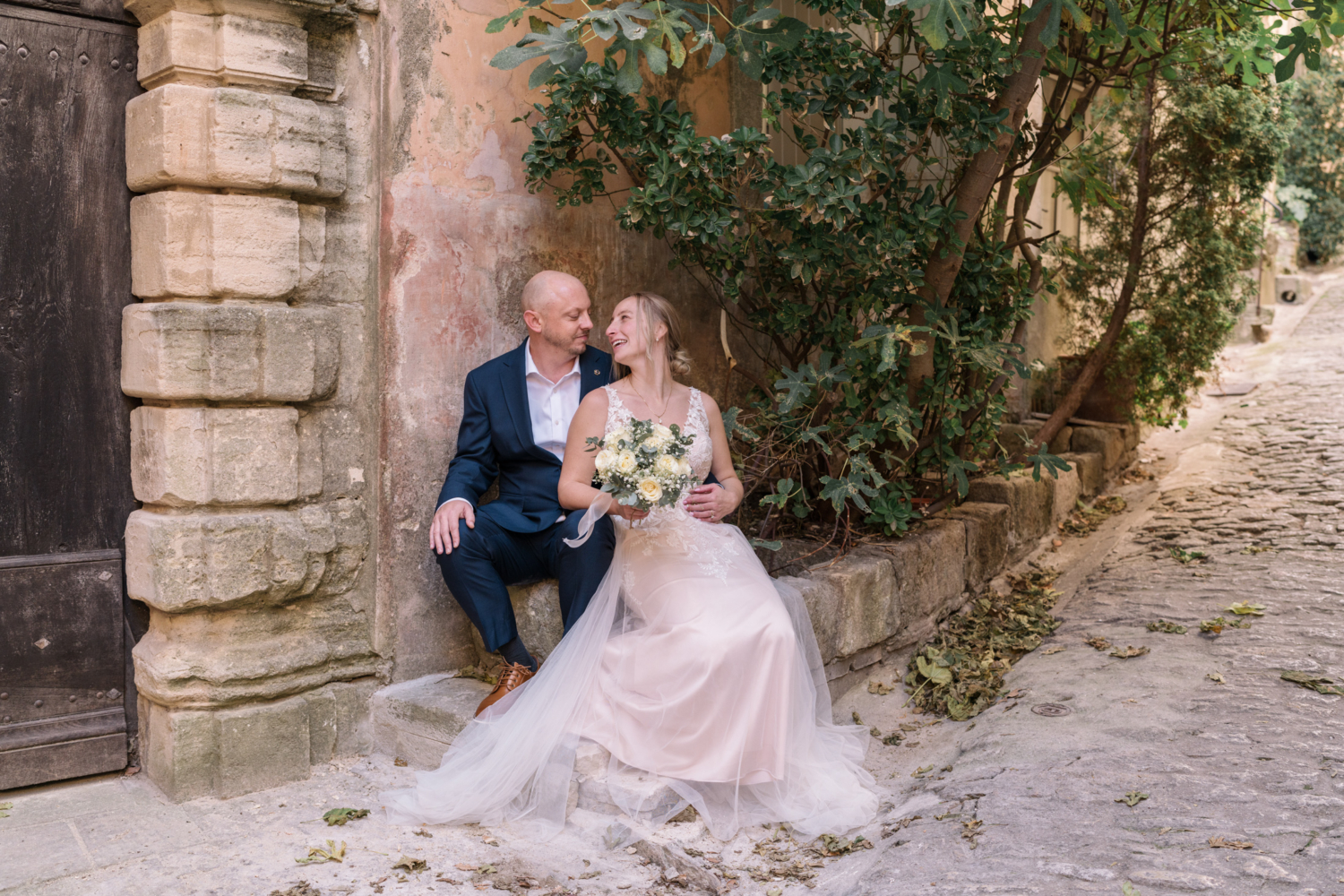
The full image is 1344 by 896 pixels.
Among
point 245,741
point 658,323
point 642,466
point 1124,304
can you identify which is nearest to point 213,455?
point 245,741

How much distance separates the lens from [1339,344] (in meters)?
11.0

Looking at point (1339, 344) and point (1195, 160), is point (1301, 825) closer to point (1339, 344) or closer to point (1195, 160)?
point (1195, 160)

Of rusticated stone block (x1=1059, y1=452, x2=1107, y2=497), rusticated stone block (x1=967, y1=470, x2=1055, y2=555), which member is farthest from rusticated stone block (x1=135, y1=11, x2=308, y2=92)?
rusticated stone block (x1=1059, y1=452, x2=1107, y2=497)

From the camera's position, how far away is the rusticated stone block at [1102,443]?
7797mm

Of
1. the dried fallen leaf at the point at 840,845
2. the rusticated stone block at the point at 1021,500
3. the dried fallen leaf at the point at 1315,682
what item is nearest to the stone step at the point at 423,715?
the dried fallen leaf at the point at 840,845

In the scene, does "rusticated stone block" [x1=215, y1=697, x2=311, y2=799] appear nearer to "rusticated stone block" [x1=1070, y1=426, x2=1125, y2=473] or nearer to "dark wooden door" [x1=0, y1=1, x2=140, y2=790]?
"dark wooden door" [x1=0, y1=1, x2=140, y2=790]

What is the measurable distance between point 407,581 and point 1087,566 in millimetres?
4052

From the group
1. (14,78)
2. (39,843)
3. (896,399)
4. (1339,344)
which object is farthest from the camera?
(1339,344)

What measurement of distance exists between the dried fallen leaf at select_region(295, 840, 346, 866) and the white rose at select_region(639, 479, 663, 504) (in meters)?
1.40

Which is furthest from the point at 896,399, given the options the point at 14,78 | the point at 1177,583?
the point at 14,78

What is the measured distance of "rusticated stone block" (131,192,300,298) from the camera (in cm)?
354

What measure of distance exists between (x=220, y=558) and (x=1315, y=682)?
4021 mm

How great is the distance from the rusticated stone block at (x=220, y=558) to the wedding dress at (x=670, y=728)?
2.69 feet

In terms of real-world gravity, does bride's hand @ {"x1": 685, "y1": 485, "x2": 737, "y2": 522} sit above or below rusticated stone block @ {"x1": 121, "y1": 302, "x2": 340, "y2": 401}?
below
